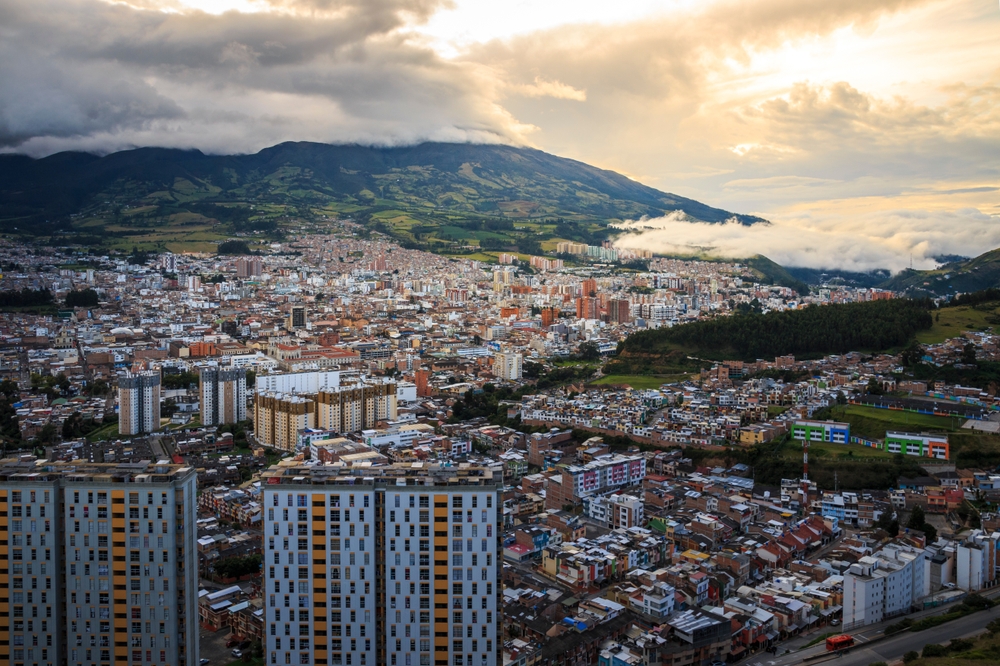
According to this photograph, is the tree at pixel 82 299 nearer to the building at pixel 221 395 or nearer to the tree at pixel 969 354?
the building at pixel 221 395

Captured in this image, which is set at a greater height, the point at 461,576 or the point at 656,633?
the point at 461,576

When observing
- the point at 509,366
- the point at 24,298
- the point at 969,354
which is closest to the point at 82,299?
the point at 24,298

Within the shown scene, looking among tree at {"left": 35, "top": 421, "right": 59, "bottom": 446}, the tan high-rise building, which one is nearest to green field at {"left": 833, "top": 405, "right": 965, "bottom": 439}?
the tan high-rise building

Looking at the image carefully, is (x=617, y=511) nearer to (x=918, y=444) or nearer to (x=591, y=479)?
(x=591, y=479)

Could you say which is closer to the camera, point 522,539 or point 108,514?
point 108,514

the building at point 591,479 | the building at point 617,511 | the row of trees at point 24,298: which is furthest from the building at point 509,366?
the row of trees at point 24,298

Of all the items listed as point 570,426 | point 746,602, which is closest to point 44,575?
point 746,602

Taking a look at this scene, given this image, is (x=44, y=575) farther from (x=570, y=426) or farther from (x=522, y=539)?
(x=570, y=426)
